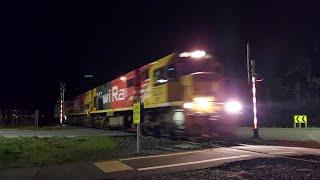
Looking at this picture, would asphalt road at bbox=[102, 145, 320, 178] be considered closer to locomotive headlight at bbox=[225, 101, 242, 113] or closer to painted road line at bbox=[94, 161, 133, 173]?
painted road line at bbox=[94, 161, 133, 173]

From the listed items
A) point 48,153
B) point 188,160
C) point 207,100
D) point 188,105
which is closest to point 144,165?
point 188,160

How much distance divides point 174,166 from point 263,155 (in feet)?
10.1

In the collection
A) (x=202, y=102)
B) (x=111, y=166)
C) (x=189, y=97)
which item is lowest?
(x=111, y=166)

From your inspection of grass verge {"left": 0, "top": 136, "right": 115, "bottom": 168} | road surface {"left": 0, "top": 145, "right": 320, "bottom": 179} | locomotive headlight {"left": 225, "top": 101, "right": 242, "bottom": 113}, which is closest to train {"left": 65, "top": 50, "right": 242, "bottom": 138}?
locomotive headlight {"left": 225, "top": 101, "right": 242, "bottom": 113}

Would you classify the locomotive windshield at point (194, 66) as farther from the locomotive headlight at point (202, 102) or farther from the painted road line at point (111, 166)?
the painted road line at point (111, 166)

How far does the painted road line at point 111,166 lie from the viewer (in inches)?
493

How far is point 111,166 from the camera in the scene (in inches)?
520

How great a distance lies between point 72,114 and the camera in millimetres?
56156

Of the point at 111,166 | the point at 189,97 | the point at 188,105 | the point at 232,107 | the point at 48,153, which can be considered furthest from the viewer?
the point at 232,107

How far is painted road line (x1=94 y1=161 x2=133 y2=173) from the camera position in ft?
41.1

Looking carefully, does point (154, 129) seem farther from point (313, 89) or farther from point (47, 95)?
point (47, 95)

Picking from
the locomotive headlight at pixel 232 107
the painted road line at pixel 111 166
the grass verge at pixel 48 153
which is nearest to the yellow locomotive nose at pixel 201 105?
the locomotive headlight at pixel 232 107

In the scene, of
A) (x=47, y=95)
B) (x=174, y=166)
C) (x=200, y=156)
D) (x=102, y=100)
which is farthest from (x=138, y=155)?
(x=47, y=95)

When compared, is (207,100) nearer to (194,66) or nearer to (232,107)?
(232,107)
